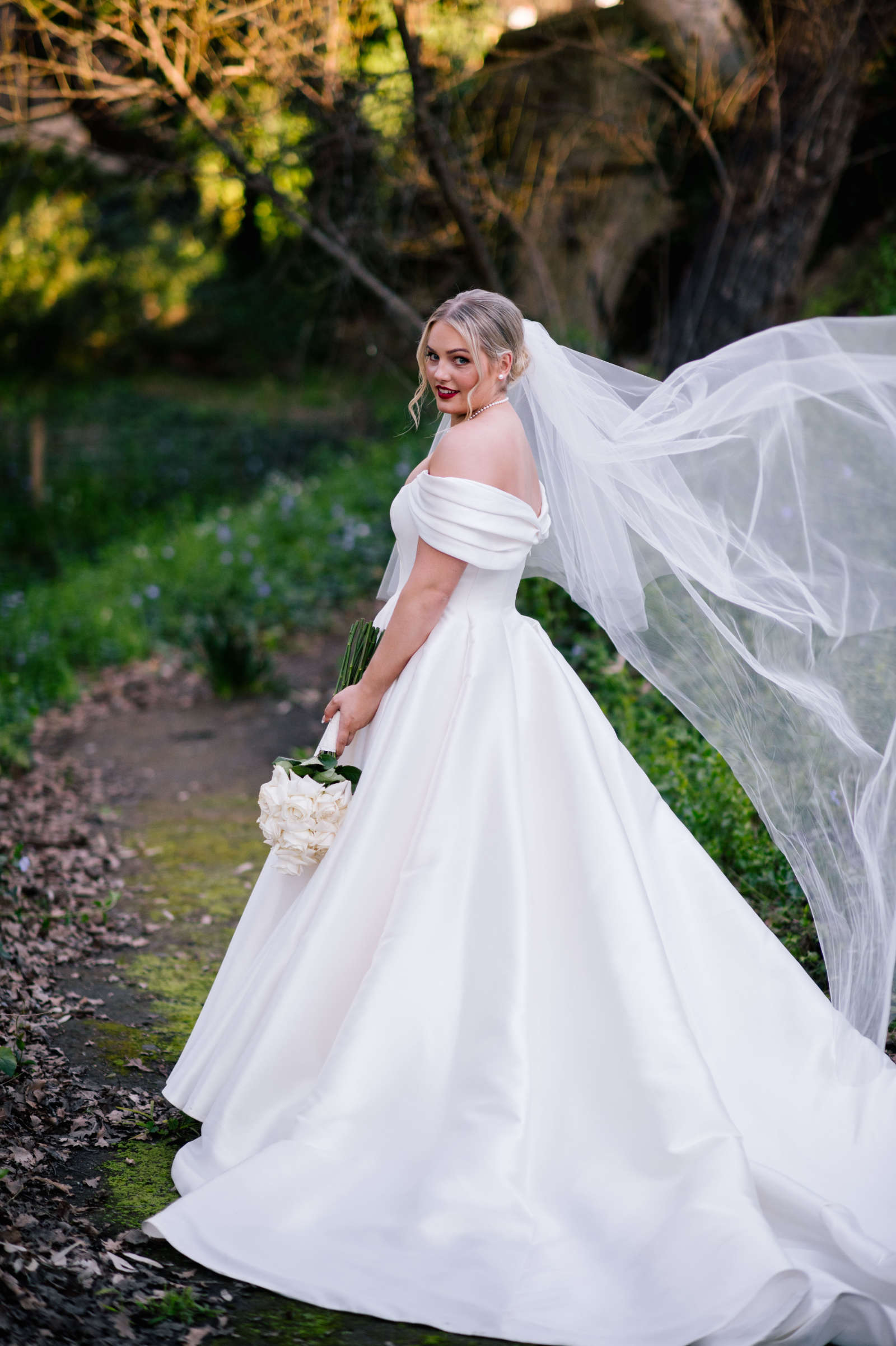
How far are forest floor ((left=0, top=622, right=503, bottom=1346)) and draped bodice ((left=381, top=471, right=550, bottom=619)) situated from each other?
1.64 meters

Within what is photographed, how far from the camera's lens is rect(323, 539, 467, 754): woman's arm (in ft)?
9.48

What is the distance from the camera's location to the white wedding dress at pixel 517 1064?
240 centimetres

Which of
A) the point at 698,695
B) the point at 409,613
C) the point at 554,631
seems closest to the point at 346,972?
the point at 409,613

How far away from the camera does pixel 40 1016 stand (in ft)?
12.3

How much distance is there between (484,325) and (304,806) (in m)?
1.26

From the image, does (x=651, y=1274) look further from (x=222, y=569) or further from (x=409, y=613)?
(x=222, y=569)

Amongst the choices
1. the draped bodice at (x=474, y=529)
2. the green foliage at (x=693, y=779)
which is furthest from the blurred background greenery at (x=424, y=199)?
the draped bodice at (x=474, y=529)

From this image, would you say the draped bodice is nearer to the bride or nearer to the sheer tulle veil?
the bride

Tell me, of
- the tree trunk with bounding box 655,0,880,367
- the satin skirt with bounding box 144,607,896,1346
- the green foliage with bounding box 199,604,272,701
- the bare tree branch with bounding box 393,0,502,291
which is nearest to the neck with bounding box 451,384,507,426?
the satin skirt with bounding box 144,607,896,1346

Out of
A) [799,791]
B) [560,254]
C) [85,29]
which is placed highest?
[85,29]

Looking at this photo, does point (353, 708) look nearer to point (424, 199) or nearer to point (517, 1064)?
point (517, 1064)

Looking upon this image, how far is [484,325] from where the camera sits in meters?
2.88

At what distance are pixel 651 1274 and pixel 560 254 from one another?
8477 millimetres

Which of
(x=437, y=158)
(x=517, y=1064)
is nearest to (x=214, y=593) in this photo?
(x=437, y=158)
